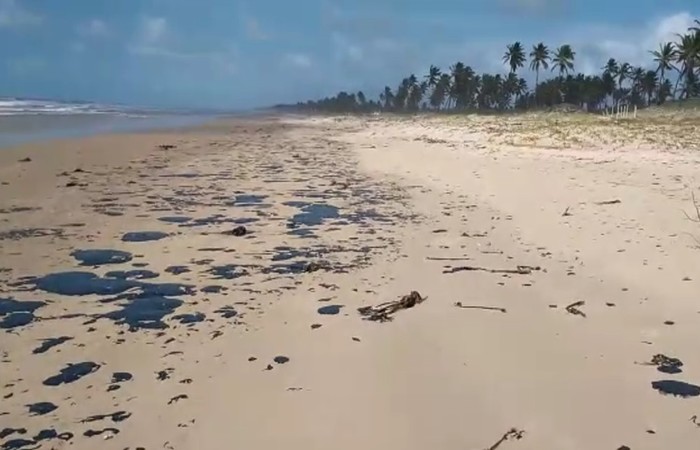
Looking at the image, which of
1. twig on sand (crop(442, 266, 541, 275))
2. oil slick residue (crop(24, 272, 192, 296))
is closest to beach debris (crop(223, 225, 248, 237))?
oil slick residue (crop(24, 272, 192, 296))

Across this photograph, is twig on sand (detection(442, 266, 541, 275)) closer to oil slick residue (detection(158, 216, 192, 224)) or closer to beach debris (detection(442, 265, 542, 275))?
beach debris (detection(442, 265, 542, 275))

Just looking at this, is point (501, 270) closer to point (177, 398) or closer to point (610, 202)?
point (177, 398)

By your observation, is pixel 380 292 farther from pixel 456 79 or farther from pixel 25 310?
pixel 456 79

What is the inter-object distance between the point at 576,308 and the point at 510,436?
2.10m

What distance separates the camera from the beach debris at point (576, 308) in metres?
4.72

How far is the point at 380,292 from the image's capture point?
5.27 metres

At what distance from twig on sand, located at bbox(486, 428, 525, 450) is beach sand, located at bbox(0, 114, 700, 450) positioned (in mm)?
19

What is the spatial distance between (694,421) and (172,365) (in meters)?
2.90

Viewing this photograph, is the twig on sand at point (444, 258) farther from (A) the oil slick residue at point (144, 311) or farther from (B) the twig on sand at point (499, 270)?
(A) the oil slick residue at point (144, 311)

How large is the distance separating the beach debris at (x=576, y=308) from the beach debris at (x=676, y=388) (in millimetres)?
1151

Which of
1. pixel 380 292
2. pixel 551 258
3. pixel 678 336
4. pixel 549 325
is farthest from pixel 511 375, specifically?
pixel 551 258

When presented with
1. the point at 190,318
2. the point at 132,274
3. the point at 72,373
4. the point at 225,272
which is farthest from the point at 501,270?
the point at 72,373

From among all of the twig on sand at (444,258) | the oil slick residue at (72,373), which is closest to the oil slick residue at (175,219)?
the twig on sand at (444,258)

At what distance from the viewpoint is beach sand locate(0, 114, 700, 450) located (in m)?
3.13
